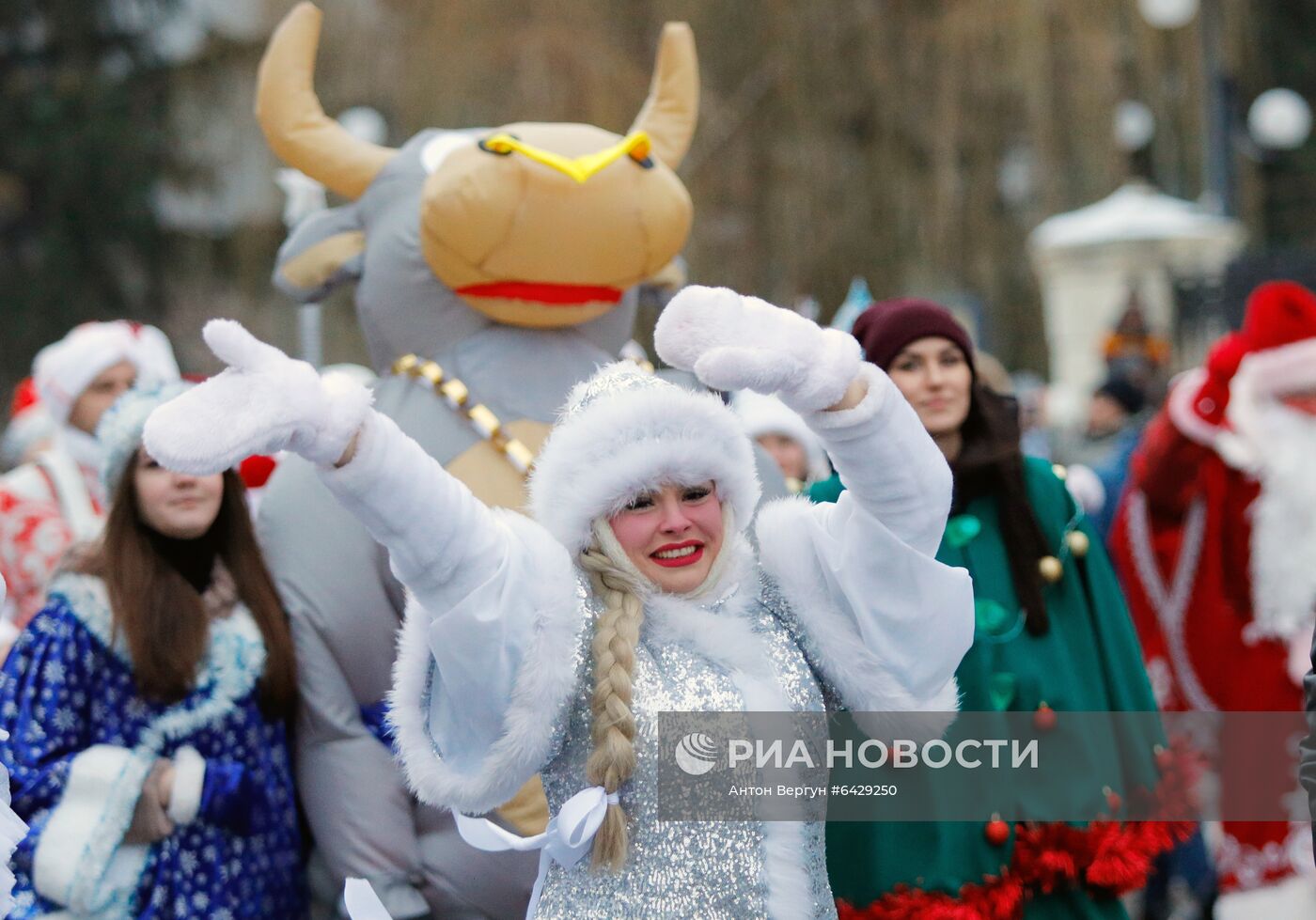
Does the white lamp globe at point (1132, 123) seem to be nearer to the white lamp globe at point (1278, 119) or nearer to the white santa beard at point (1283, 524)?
the white lamp globe at point (1278, 119)

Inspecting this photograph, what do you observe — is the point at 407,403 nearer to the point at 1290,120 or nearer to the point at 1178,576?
the point at 1178,576

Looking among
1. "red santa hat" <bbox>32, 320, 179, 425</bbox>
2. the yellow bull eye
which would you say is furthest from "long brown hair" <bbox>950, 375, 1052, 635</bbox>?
"red santa hat" <bbox>32, 320, 179, 425</bbox>

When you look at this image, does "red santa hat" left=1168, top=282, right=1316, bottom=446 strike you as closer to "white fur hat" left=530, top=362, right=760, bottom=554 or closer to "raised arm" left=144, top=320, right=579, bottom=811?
"white fur hat" left=530, top=362, right=760, bottom=554

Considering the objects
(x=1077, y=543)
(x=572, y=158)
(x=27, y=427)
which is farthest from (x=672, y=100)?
(x=27, y=427)

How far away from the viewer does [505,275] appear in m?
4.37

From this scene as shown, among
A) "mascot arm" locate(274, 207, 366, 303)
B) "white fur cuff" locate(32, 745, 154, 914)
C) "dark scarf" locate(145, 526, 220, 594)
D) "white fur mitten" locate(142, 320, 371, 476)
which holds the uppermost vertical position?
"white fur mitten" locate(142, 320, 371, 476)

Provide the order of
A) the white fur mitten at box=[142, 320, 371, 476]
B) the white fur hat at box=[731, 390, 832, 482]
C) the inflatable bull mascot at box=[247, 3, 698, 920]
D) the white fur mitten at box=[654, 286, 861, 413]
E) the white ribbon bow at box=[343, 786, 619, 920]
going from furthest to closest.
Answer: the white fur hat at box=[731, 390, 832, 482] → the inflatable bull mascot at box=[247, 3, 698, 920] → the white ribbon bow at box=[343, 786, 619, 920] → the white fur mitten at box=[654, 286, 861, 413] → the white fur mitten at box=[142, 320, 371, 476]

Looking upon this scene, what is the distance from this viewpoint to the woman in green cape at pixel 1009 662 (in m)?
3.95

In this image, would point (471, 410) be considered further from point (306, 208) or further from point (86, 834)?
point (306, 208)

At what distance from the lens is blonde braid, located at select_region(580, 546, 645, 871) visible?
118 inches

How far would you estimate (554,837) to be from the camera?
301 cm

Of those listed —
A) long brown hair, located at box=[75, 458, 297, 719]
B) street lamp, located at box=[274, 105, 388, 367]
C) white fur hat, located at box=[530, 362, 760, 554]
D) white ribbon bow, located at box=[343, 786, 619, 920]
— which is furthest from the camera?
street lamp, located at box=[274, 105, 388, 367]

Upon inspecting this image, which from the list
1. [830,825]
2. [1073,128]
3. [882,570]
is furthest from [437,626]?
[1073,128]

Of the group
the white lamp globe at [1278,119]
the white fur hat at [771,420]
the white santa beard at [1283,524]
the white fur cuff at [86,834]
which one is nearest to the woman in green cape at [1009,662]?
the white fur cuff at [86,834]
